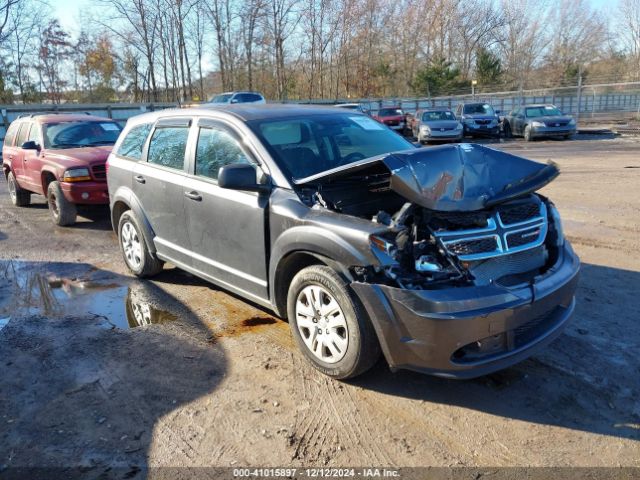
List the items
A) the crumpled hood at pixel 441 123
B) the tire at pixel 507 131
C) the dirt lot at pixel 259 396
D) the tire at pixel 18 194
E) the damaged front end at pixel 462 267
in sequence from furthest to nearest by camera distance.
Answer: the tire at pixel 507 131
the crumpled hood at pixel 441 123
the tire at pixel 18 194
the damaged front end at pixel 462 267
the dirt lot at pixel 259 396

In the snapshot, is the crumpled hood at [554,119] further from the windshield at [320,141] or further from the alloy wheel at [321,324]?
the alloy wheel at [321,324]

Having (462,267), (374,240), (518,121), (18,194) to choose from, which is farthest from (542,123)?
(374,240)

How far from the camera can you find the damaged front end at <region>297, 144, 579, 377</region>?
3.01 meters

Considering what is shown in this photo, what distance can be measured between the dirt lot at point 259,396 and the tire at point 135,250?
0.38 meters

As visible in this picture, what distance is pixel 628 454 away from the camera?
2.76 meters

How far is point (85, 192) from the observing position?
8.14m

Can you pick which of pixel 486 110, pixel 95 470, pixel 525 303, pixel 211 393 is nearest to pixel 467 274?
pixel 525 303

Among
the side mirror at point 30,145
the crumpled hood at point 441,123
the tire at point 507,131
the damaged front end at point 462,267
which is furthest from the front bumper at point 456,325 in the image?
the tire at point 507,131

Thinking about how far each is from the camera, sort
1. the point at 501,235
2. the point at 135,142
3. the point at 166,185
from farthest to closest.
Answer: the point at 135,142 < the point at 166,185 < the point at 501,235

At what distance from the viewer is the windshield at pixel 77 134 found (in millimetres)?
9375

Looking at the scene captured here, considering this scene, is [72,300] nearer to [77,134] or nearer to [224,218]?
[224,218]

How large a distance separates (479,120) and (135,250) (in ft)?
68.3

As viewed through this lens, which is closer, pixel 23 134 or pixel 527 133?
pixel 23 134

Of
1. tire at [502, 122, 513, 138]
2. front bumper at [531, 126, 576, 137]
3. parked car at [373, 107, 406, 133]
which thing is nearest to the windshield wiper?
front bumper at [531, 126, 576, 137]
